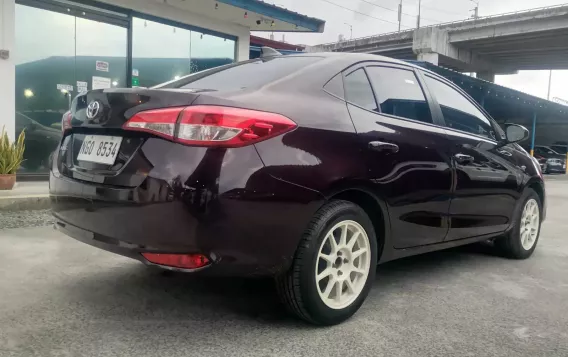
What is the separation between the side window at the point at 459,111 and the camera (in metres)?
3.63

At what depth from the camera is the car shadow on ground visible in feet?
8.96

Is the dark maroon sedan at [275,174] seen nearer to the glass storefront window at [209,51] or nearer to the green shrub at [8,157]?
the green shrub at [8,157]

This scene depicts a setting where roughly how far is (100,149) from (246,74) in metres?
0.97

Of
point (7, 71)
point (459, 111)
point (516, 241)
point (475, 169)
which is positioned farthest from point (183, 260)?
point (7, 71)

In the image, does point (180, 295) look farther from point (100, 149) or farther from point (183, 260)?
point (100, 149)

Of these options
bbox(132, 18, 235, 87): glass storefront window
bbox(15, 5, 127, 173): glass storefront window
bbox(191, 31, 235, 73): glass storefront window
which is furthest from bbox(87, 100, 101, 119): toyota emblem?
bbox(191, 31, 235, 73): glass storefront window

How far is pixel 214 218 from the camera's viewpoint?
215 cm

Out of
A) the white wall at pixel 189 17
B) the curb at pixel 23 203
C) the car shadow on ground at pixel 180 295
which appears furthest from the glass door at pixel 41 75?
the car shadow on ground at pixel 180 295

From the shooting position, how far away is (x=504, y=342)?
253cm

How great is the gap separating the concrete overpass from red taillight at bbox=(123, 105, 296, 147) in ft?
95.6

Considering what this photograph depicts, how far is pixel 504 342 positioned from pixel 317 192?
127 cm

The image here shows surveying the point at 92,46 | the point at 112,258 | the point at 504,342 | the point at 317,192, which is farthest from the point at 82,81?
the point at 504,342

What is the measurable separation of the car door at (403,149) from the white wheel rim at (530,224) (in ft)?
4.96

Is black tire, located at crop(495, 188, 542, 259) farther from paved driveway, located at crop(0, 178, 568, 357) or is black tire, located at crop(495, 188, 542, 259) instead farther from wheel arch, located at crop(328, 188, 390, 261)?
wheel arch, located at crop(328, 188, 390, 261)
